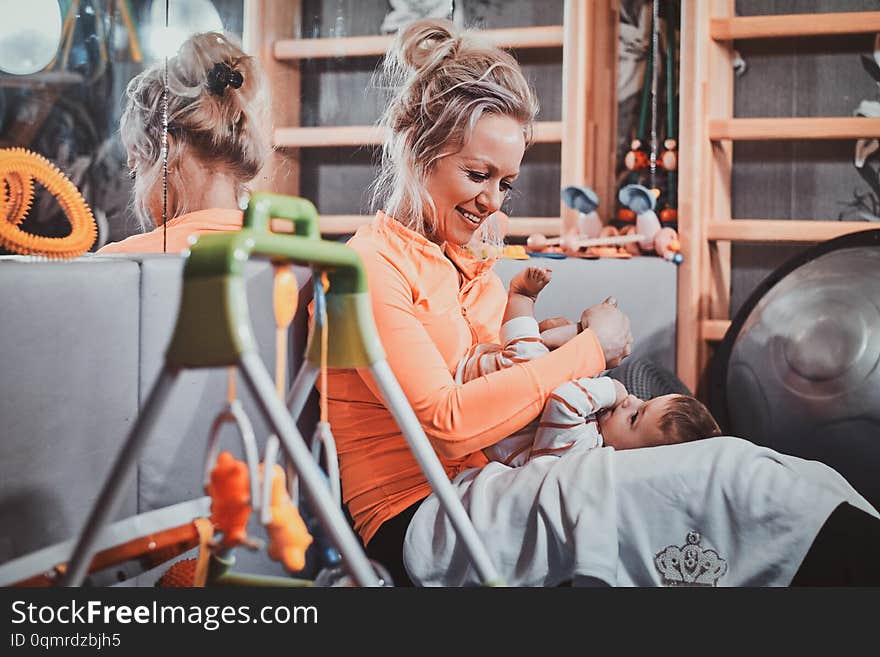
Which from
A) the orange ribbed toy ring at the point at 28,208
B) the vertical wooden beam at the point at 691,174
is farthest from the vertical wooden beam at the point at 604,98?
the orange ribbed toy ring at the point at 28,208

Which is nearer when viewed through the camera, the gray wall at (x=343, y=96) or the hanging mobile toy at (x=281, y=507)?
the hanging mobile toy at (x=281, y=507)

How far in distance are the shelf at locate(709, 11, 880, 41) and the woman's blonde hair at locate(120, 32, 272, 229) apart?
1.01 metres

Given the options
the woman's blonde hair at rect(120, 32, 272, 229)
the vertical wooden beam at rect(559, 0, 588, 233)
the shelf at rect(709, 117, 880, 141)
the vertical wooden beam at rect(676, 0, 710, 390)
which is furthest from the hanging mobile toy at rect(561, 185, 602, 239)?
the woman's blonde hair at rect(120, 32, 272, 229)

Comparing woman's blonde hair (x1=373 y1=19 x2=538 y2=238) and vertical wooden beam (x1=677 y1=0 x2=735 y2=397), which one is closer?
woman's blonde hair (x1=373 y1=19 x2=538 y2=238)

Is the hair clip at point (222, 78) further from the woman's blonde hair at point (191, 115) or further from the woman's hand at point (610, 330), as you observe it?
the woman's hand at point (610, 330)

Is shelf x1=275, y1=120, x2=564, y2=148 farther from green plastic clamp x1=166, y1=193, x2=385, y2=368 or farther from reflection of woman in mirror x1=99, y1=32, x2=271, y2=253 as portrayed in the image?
green plastic clamp x1=166, y1=193, x2=385, y2=368

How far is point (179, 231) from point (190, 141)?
0.10 meters

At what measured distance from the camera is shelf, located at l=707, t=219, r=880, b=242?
1665 millimetres

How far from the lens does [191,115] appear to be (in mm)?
989

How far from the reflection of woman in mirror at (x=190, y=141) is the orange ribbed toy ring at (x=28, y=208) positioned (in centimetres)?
8

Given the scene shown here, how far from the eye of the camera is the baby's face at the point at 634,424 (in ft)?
3.56

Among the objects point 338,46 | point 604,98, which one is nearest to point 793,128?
point 604,98

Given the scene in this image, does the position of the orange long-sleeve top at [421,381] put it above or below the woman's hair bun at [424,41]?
below

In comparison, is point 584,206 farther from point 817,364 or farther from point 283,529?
point 283,529
